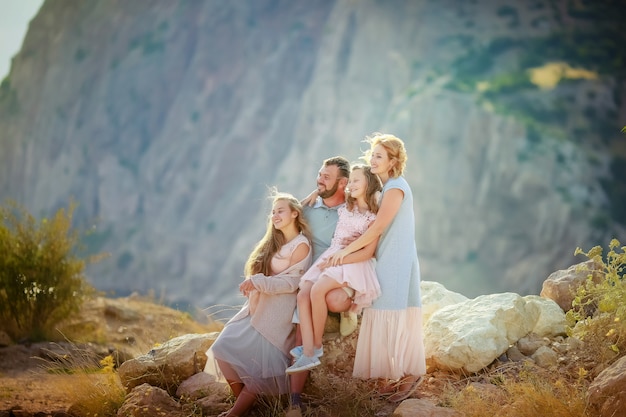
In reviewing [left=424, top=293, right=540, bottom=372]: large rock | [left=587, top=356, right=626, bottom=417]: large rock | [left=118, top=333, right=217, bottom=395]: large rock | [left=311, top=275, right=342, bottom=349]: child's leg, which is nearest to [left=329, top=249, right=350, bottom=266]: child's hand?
[left=311, top=275, right=342, bottom=349]: child's leg

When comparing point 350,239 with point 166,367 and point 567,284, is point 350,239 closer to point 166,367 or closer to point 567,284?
point 166,367

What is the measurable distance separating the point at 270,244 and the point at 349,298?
2.51 feet

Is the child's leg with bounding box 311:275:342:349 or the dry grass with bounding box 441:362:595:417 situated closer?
the dry grass with bounding box 441:362:595:417

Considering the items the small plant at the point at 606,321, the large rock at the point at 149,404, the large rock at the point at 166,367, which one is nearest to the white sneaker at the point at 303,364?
the large rock at the point at 149,404

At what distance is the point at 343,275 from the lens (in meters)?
5.14

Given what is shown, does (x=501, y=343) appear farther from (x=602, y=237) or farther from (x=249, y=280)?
(x=602, y=237)

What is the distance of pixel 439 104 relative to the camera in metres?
30.8

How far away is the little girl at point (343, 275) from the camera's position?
5051mm

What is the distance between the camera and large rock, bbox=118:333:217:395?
5.83 metres

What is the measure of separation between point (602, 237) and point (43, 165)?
1239 inches

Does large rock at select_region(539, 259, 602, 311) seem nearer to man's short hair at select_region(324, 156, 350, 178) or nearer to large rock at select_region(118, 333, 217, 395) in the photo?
man's short hair at select_region(324, 156, 350, 178)

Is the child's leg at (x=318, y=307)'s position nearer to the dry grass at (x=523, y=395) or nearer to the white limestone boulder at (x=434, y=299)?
the dry grass at (x=523, y=395)

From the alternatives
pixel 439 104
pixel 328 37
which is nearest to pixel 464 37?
pixel 328 37

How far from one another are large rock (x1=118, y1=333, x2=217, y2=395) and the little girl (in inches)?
46.7
